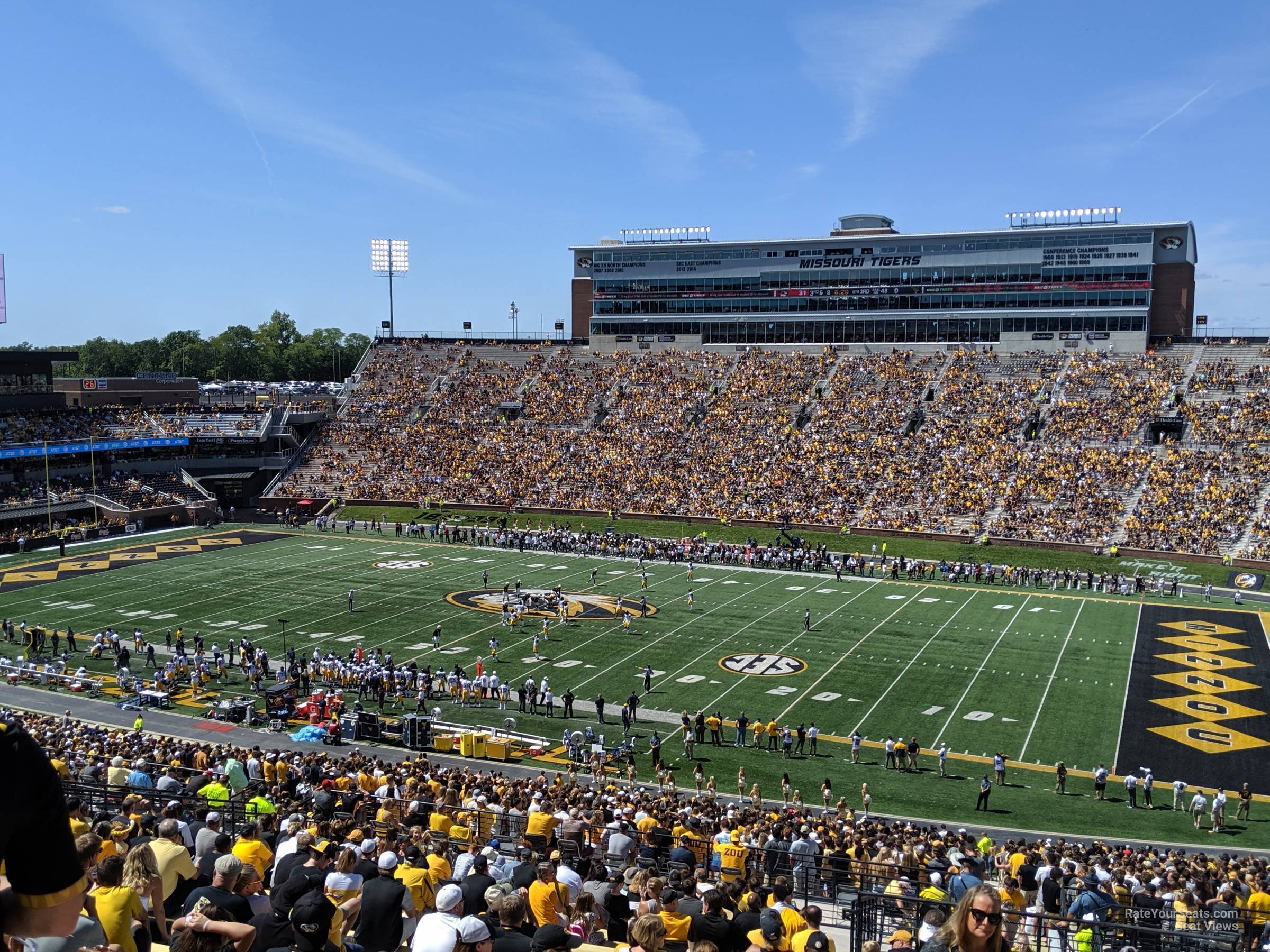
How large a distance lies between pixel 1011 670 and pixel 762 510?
91.7 ft

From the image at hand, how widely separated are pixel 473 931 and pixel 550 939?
0.49 metres

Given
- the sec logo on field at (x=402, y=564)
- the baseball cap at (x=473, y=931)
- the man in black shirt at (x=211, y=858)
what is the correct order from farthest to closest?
the sec logo on field at (x=402, y=564) < the man in black shirt at (x=211, y=858) < the baseball cap at (x=473, y=931)

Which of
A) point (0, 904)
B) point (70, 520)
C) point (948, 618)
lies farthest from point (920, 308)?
point (0, 904)

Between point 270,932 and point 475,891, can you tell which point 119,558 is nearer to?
point 475,891

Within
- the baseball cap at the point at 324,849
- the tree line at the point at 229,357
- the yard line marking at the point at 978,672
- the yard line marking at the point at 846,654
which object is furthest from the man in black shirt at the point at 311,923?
the tree line at the point at 229,357

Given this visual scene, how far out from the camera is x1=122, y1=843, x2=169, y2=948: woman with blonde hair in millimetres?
6598

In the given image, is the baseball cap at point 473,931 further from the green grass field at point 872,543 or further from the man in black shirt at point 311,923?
the green grass field at point 872,543

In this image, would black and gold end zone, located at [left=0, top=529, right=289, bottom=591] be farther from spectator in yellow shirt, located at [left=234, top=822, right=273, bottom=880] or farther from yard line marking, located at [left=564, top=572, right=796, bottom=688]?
spectator in yellow shirt, located at [left=234, top=822, right=273, bottom=880]

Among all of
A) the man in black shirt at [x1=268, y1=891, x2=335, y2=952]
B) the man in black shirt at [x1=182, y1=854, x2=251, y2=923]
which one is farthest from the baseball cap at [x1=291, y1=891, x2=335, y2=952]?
the man in black shirt at [x1=182, y1=854, x2=251, y2=923]

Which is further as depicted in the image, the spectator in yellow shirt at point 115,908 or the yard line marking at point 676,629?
the yard line marking at point 676,629

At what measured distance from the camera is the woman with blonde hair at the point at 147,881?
6.60 metres

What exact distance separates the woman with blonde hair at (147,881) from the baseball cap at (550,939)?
2.48m

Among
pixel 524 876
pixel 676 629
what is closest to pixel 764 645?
pixel 676 629

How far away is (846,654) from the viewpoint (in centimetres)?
3641
